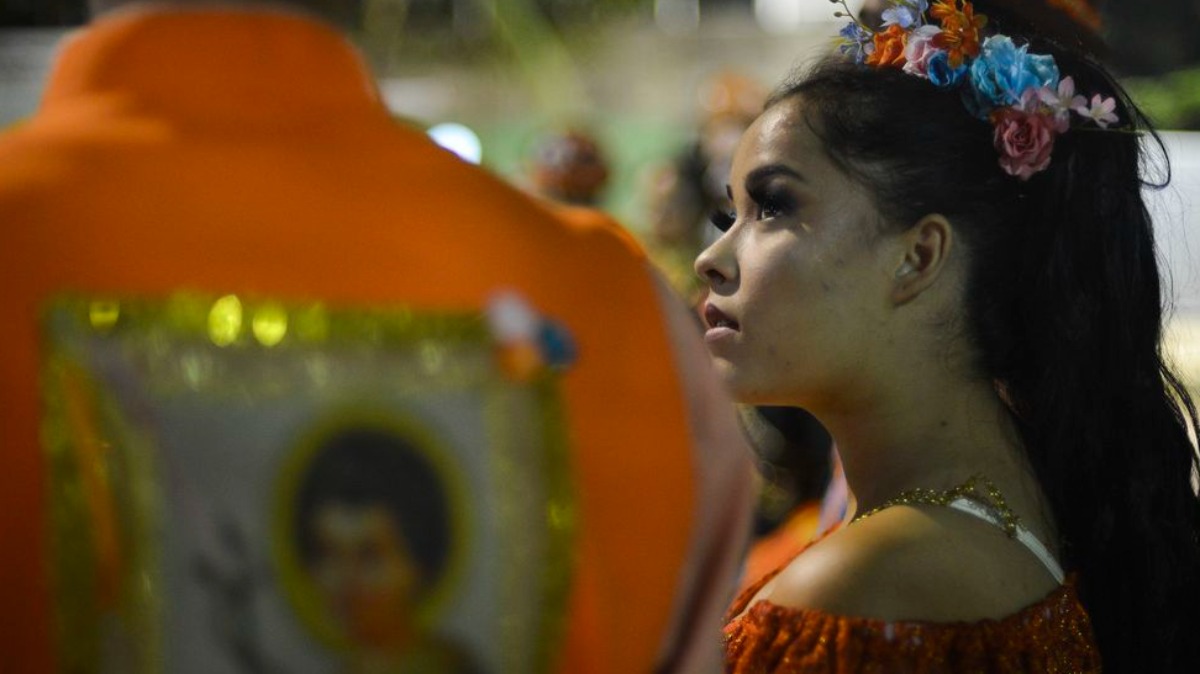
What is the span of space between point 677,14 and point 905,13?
13.4 metres

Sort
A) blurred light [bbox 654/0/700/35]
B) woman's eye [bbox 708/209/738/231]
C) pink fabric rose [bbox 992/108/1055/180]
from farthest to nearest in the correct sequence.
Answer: blurred light [bbox 654/0/700/35] → woman's eye [bbox 708/209/738/231] → pink fabric rose [bbox 992/108/1055/180]

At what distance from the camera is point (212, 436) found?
1024 mm

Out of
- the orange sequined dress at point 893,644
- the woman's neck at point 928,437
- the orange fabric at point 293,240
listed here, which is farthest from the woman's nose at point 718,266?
the orange fabric at point 293,240

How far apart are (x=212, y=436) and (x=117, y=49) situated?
0.98 ft

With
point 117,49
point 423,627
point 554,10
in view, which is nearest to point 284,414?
point 423,627

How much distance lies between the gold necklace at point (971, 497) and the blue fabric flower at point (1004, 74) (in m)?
0.53

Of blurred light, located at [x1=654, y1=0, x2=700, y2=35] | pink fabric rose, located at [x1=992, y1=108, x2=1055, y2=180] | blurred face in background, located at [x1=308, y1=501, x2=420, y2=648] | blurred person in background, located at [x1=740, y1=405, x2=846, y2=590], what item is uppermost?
blurred face in background, located at [x1=308, y1=501, x2=420, y2=648]

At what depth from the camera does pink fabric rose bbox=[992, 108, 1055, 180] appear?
1.98 m

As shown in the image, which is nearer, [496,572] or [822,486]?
[496,572]

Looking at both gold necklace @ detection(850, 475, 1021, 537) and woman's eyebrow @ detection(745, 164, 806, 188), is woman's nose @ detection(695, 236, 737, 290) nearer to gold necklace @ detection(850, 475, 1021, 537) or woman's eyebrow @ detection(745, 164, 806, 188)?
woman's eyebrow @ detection(745, 164, 806, 188)

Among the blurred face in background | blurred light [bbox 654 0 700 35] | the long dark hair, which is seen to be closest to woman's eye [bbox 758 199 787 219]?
the long dark hair

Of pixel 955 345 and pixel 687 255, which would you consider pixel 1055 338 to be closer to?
pixel 955 345

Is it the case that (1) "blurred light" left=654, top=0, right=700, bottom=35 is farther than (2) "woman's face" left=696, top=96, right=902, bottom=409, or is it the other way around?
(1) "blurred light" left=654, top=0, right=700, bottom=35

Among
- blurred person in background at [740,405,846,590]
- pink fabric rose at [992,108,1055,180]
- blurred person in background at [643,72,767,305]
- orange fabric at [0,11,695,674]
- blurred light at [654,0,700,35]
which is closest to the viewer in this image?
orange fabric at [0,11,695,674]
